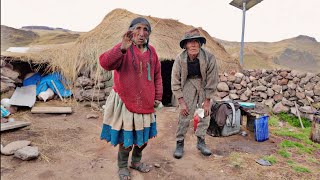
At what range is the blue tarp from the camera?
743cm

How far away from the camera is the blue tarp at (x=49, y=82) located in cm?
743

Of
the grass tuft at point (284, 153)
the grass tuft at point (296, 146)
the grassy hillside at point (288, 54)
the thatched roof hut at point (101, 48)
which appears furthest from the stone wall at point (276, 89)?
the grassy hillside at point (288, 54)

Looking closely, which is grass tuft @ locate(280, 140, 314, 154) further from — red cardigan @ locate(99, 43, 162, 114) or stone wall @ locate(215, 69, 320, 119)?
red cardigan @ locate(99, 43, 162, 114)

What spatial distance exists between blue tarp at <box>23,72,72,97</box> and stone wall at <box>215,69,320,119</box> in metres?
5.23

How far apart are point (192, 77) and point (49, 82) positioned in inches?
215

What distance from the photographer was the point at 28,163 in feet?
11.5

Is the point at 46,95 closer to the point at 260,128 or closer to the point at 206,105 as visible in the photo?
the point at 206,105

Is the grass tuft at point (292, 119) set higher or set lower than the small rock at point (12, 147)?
lower

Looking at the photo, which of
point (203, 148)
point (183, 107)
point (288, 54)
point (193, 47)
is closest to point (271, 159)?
point (203, 148)

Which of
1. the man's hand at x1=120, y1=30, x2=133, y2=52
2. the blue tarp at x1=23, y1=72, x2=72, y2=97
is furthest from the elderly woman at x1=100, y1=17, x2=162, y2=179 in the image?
the blue tarp at x1=23, y1=72, x2=72, y2=97

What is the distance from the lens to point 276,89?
7883mm

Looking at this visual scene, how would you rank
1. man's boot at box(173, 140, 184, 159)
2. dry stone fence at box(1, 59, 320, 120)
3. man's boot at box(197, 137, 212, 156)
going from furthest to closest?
dry stone fence at box(1, 59, 320, 120) < man's boot at box(197, 137, 212, 156) < man's boot at box(173, 140, 184, 159)

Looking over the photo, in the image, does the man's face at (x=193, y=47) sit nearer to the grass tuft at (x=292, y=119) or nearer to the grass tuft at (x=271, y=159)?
the grass tuft at (x=271, y=159)

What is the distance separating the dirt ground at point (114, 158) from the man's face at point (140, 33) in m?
1.80
